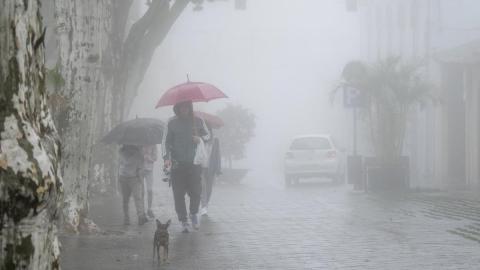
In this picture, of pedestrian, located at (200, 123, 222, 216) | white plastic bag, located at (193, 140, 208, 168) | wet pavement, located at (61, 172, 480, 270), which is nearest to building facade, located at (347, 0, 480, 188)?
wet pavement, located at (61, 172, 480, 270)

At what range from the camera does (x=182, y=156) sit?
13320 mm

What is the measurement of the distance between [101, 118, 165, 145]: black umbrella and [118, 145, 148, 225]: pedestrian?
23cm

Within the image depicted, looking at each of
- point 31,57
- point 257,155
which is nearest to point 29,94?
point 31,57

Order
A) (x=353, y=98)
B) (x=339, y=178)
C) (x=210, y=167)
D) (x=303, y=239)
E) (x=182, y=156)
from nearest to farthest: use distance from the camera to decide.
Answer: (x=303, y=239)
(x=182, y=156)
(x=210, y=167)
(x=353, y=98)
(x=339, y=178)

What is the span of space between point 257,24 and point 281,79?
5425mm

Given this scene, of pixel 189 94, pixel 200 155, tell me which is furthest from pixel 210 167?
pixel 200 155

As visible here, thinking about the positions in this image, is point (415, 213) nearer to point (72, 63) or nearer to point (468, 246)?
point (468, 246)

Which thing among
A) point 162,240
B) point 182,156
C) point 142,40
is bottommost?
point 162,240

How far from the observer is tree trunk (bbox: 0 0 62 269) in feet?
10.8

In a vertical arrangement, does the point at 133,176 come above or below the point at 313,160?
above

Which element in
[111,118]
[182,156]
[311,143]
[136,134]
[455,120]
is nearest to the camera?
[182,156]

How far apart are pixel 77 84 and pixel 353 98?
1416cm

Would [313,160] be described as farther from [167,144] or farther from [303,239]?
[303,239]

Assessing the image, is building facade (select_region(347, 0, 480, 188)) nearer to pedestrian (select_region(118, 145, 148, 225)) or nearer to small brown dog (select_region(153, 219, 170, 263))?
pedestrian (select_region(118, 145, 148, 225))
